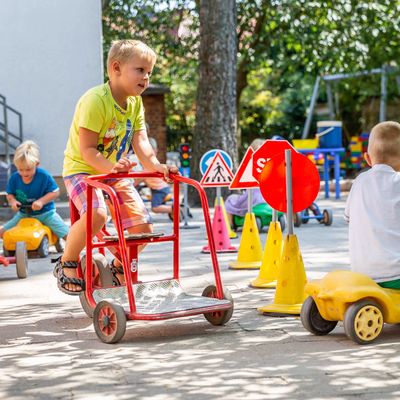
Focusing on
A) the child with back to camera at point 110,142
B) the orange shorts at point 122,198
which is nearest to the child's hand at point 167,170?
the child with back to camera at point 110,142

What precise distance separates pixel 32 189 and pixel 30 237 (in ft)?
1.60

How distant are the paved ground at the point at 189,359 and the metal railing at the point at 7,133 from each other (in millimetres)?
10980

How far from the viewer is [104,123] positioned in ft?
22.4

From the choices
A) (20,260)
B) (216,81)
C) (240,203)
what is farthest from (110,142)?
(216,81)

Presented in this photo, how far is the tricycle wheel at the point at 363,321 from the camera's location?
5.88 metres

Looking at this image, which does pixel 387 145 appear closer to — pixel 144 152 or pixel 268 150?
pixel 144 152

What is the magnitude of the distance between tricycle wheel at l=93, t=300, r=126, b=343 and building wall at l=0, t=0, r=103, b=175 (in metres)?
14.1

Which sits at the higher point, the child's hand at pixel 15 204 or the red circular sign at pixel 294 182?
the red circular sign at pixel 294 182

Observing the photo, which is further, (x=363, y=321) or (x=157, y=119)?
(x=157, y=119)

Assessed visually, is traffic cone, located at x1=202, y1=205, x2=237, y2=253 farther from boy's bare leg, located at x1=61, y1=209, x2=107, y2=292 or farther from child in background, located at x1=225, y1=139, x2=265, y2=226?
boy's bare leg, located at x1=61, y1=209, x2=107, y2=292

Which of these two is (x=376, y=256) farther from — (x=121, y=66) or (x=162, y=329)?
(x=121, y=66)

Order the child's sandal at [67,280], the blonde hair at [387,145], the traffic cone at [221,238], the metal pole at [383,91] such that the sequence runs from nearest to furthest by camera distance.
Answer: the blonde hair at [387,145], the child's sandal at [67,280], the traffic cone at [221,238], the metal pole at [383,91]

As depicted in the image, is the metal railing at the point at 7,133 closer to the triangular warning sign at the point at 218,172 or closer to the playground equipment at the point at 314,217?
the playground equipment at the point at 314,217

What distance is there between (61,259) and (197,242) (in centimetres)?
571
